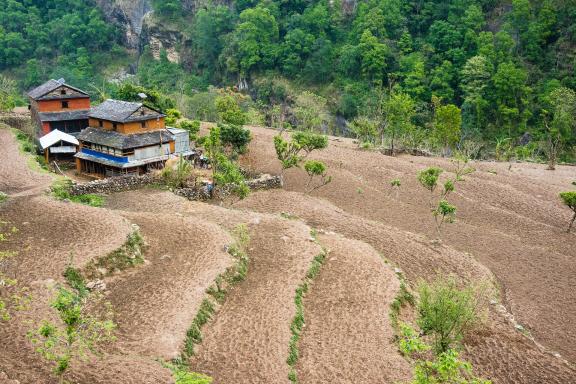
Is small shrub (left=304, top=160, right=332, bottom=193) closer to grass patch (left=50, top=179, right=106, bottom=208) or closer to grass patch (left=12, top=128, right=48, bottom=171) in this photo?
grass patch (left=50, top=179, right=106, bottom=208)

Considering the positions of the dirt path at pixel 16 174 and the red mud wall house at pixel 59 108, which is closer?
the dirt path at pixel 16 174

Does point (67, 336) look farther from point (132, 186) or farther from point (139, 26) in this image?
point (139, 26)

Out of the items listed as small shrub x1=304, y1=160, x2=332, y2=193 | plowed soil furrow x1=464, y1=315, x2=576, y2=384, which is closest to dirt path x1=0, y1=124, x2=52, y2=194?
small shrub x1=304, y1=160, x2=332, y2=193

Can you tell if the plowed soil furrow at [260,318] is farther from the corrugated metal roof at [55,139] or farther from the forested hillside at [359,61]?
the forested hillside at [359,61]

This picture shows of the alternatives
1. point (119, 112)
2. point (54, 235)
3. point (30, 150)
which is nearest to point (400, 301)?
point (54, 235)

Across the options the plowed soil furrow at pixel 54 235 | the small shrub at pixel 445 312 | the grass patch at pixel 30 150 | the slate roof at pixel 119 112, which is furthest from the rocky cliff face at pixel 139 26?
the small shrub at pixel 445 312

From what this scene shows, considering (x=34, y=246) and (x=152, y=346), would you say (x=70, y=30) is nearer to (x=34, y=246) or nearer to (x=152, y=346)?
(x=34, y=246)

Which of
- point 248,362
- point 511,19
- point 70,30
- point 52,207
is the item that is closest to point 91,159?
point 52,207
